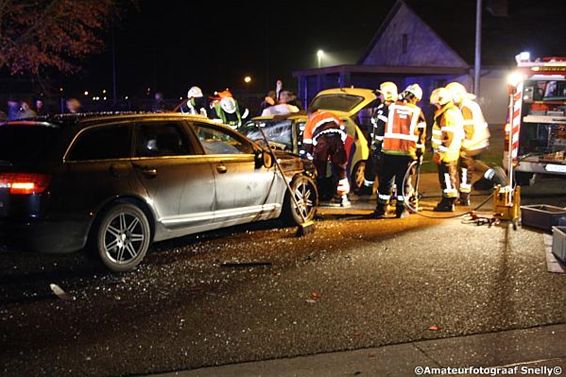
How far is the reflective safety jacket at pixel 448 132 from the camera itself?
32.8ft

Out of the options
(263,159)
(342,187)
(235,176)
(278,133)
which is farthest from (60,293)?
(278,133)

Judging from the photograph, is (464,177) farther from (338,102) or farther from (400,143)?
(338,102)

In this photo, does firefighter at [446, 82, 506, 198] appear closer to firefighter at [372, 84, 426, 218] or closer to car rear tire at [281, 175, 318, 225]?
firefighter at [372, 84, 426, 218]

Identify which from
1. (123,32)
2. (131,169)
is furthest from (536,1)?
(131,169)

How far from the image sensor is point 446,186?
33.5 ft

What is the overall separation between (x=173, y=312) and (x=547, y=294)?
337cm

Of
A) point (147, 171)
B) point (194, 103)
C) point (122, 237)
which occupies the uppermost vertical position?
point (194, 103)

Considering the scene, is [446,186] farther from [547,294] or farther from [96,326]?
[96,326]

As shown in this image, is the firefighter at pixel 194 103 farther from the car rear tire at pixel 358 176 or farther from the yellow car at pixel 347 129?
the car rear tire at pixel 358 176

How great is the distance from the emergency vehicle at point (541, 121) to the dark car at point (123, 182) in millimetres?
5467

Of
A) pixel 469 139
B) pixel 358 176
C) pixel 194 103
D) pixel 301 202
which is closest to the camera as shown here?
pixel 301 202

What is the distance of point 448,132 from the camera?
10.0 metres

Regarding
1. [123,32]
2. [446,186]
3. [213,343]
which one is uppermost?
[123,32]

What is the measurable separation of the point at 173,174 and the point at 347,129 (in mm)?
4548
